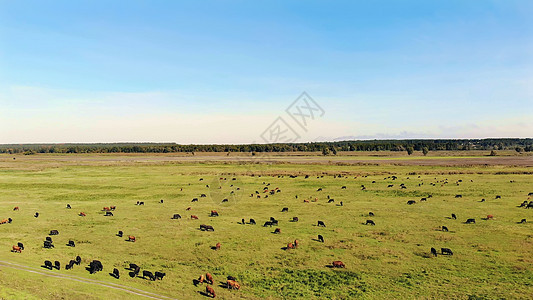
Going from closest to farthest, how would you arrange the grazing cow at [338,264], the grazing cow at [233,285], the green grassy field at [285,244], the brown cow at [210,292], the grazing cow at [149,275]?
1. the brown cow at [210,292]
2. the green grassy field at [285,244]
3. the grazing cow at [233,285]
4. the grazing cow at [149,275]
5. the grazing cow at [338,264]

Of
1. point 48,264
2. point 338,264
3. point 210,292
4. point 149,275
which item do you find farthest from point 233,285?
point 48,264

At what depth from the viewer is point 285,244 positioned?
25.1 metres

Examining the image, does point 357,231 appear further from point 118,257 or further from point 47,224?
point 47,224

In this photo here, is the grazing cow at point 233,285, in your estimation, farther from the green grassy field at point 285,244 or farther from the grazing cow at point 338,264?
the grazing cow at point 338,264

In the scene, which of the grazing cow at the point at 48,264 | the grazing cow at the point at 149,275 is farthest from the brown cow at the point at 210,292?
the grazing cow at the point at 48,264

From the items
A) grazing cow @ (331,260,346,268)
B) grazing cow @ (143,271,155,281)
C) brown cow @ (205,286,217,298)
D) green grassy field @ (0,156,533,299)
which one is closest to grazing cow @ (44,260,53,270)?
green grassy field @ (0,156,533,299)

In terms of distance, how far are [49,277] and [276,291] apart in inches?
458

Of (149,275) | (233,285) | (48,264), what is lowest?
(233,285)

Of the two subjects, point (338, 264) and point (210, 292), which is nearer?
point (210, 292)

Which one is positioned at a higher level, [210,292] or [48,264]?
[48,264]

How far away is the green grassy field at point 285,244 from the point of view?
689 inches

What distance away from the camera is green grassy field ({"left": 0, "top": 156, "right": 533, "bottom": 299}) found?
17.5 m

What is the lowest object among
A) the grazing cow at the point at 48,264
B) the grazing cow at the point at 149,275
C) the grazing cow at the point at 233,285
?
the grazing cow at the point at 233,285

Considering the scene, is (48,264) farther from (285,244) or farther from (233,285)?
(285,244)
